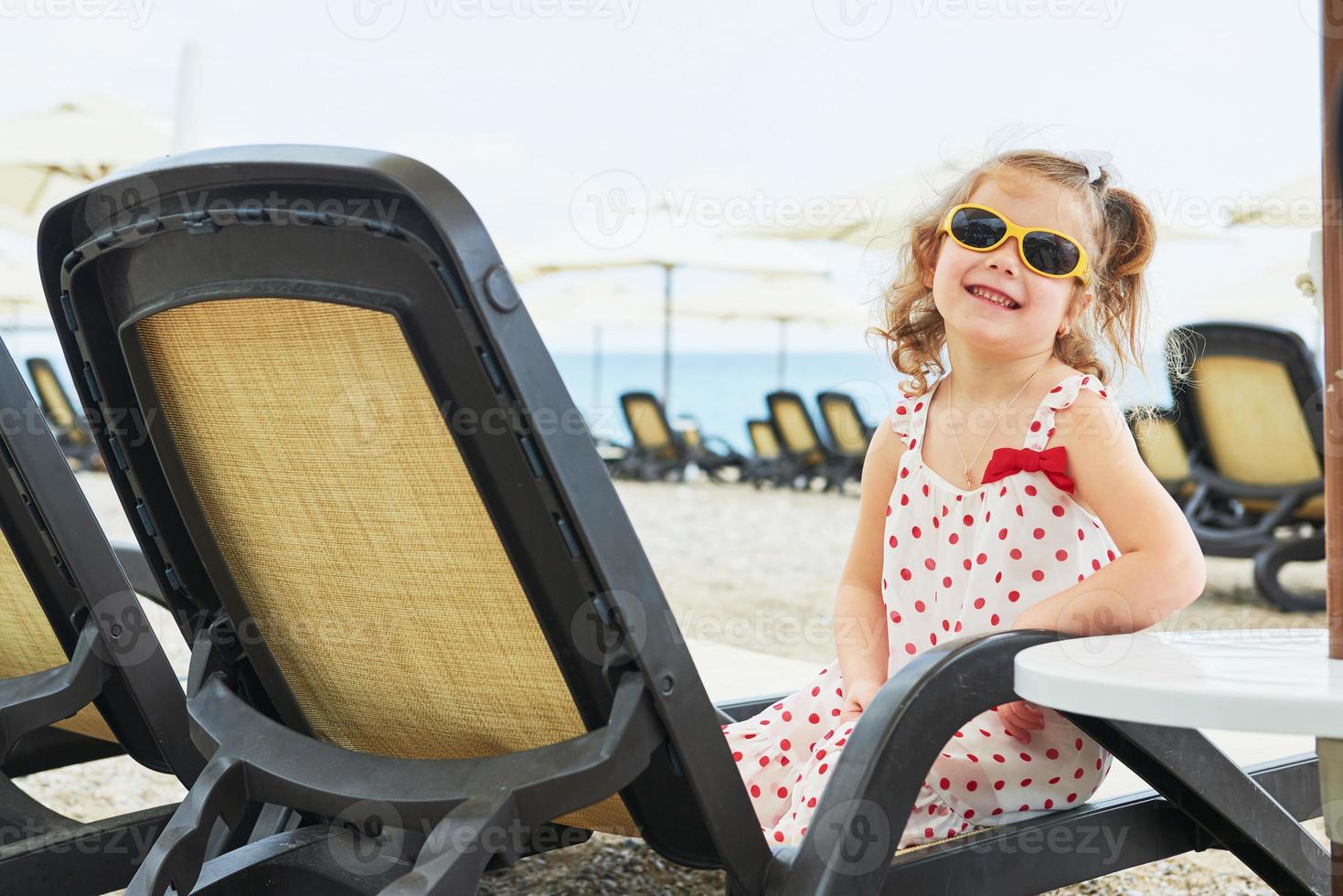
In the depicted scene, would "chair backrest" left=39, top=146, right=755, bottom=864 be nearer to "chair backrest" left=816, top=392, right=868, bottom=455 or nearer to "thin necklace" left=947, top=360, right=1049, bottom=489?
"thin necklace" left=947, top=360, right=1049, bottom=489

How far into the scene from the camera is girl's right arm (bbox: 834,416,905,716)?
1.90 metres

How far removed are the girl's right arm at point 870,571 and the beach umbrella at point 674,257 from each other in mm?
12135

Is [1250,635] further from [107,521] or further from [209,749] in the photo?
[107,521]

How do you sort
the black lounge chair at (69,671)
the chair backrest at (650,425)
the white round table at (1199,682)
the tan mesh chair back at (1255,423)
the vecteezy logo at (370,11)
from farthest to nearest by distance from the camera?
1. the chair backrest at (650,425)
2. the tan mesh chair back at (1255,423)
3. the vecteezy logo at (370,11)
4. the black lounge chair at (69,671)
5. the white round table at (1199,682)

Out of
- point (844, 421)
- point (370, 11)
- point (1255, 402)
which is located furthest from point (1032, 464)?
A: point (844, 421)

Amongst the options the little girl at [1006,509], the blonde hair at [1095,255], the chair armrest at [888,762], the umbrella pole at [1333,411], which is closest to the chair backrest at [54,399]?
the blonde hair at [1095,255]

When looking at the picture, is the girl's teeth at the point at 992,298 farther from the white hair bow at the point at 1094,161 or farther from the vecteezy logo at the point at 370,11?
the vecteezy logo at the point at 370,11

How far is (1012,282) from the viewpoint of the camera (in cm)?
173

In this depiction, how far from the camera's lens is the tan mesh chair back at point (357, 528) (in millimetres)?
1125

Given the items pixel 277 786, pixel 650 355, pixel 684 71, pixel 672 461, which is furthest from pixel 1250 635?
pixel 650 355

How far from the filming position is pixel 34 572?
5.52ft

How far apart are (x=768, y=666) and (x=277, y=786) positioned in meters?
2.04

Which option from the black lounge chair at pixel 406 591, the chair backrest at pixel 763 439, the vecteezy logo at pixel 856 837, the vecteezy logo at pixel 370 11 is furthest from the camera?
the chair backrest at pixel 763 439

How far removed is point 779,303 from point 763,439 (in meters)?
3.18
